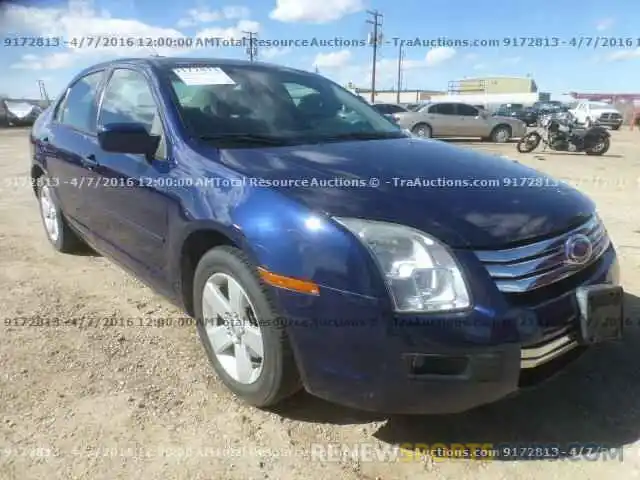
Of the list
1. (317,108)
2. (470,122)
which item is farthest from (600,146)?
(317,108)

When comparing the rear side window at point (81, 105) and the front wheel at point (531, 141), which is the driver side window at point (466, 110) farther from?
the rear side window at point (81, 105)

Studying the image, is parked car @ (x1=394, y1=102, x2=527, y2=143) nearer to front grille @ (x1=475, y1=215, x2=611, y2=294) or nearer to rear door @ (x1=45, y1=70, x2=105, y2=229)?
rear door @ (x1=45, y1=70, x2=105, y2=229)

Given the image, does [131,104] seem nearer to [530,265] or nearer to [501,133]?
[530,265]

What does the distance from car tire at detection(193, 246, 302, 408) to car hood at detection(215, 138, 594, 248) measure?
0.40 metres

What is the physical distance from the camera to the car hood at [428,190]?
2.03m

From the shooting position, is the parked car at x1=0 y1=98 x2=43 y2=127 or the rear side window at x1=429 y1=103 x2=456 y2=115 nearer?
the rear side window at x1=429 y1=103 x2=456 y2=115

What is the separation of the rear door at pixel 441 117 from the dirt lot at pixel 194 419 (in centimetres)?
1505

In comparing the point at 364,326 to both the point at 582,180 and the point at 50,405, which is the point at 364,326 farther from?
the point at 582,180

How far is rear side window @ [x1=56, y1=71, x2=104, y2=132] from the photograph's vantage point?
3688 millimetres

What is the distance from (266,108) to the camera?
3.07 meters

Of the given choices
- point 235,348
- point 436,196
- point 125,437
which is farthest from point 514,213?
point 125,437

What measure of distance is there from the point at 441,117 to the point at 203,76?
15816 millimetres

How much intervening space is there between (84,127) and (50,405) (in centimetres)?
199

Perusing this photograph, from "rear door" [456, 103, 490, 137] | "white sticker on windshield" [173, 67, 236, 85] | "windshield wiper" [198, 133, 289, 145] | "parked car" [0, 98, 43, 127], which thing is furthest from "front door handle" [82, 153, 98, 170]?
"parked car" [0, 98, 43, 127]
